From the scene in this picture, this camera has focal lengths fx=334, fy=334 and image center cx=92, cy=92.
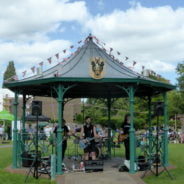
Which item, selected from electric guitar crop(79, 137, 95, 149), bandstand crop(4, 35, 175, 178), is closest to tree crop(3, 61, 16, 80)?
bandstand crop(4, 35, 175, 178)

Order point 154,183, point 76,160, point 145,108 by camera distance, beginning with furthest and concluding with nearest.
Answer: point 145,108
point 76,160
point 154,183

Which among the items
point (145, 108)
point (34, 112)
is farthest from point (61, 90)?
point (145, 108)

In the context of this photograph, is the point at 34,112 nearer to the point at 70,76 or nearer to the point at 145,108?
the point at 70,76

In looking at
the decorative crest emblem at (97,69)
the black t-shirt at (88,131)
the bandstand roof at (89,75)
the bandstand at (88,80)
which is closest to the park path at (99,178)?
the bandstand at (88,80)

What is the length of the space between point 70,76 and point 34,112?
169 cm

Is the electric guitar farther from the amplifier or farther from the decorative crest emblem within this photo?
the decorative crest emblem

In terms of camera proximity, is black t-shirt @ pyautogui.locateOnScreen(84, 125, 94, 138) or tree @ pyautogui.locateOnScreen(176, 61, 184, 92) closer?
black t-shirt @ pyautogui.locateOnScreen(84, 125, 94, 138)

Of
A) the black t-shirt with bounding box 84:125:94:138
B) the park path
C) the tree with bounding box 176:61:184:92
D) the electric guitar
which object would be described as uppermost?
the tree with bounding box 176:61:184:92

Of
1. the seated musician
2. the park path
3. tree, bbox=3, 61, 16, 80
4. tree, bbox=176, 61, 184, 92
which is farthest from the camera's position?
tree, bbox=3, 61, 16, 80

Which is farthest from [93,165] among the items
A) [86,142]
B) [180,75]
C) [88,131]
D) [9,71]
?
[9,71]

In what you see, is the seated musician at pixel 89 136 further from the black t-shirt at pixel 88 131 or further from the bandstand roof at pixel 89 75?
the bandstand roof at pixel 89 75

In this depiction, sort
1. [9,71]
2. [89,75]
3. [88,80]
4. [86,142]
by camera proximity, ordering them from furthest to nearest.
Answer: [9,71], [86,142], [89,75], [88,80]

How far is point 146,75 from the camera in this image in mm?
12797

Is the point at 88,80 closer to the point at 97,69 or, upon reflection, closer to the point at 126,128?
the point at 97,69
